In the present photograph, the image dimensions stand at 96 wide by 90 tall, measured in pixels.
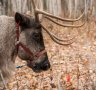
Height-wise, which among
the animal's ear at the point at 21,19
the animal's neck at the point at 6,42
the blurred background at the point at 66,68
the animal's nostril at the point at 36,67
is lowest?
the blurred background at the point at 66,68

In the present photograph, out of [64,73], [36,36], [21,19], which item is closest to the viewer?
[21,19]

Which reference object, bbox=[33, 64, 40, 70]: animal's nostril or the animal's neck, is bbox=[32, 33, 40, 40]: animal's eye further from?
bbox=[33, 64, 40, 70]: animal's nostril

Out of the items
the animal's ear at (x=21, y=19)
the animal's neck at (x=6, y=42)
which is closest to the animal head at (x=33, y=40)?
the animal's ear at (x=21, y=19)

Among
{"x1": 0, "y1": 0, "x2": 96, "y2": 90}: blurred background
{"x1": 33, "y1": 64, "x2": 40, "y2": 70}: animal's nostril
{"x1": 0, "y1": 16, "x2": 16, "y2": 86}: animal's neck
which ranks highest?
{"x1": 0, "y1": 16, "x2": 16, "y2": 86}: animal's neck

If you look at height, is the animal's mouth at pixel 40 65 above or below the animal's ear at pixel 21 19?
below

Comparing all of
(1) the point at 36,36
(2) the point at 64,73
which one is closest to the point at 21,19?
(1) the point at 36,36

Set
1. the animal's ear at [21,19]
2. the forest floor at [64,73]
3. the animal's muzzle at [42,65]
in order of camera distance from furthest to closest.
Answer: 1. the forest floor at [64,73]
2. the animal's muzzle at [42,65]
3. the animal's ear at [21,19]

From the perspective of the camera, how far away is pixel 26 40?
5320mm

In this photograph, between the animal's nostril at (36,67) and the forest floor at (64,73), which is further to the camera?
the forest floor at (64,73)

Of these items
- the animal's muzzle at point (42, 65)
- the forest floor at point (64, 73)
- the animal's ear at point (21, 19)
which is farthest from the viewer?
the forest floor at point (64, 73)

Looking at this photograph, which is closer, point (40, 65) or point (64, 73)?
point (40, 65)

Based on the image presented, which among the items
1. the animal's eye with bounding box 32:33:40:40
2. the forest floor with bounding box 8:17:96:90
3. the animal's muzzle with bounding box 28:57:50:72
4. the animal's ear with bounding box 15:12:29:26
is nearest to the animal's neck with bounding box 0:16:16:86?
the animal's ear with bounding box 15:12:29:26

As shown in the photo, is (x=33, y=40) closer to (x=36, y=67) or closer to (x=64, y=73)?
(x=36, y=67)

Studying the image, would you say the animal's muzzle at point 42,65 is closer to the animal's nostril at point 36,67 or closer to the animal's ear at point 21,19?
the animal's nostril at point 36,67
